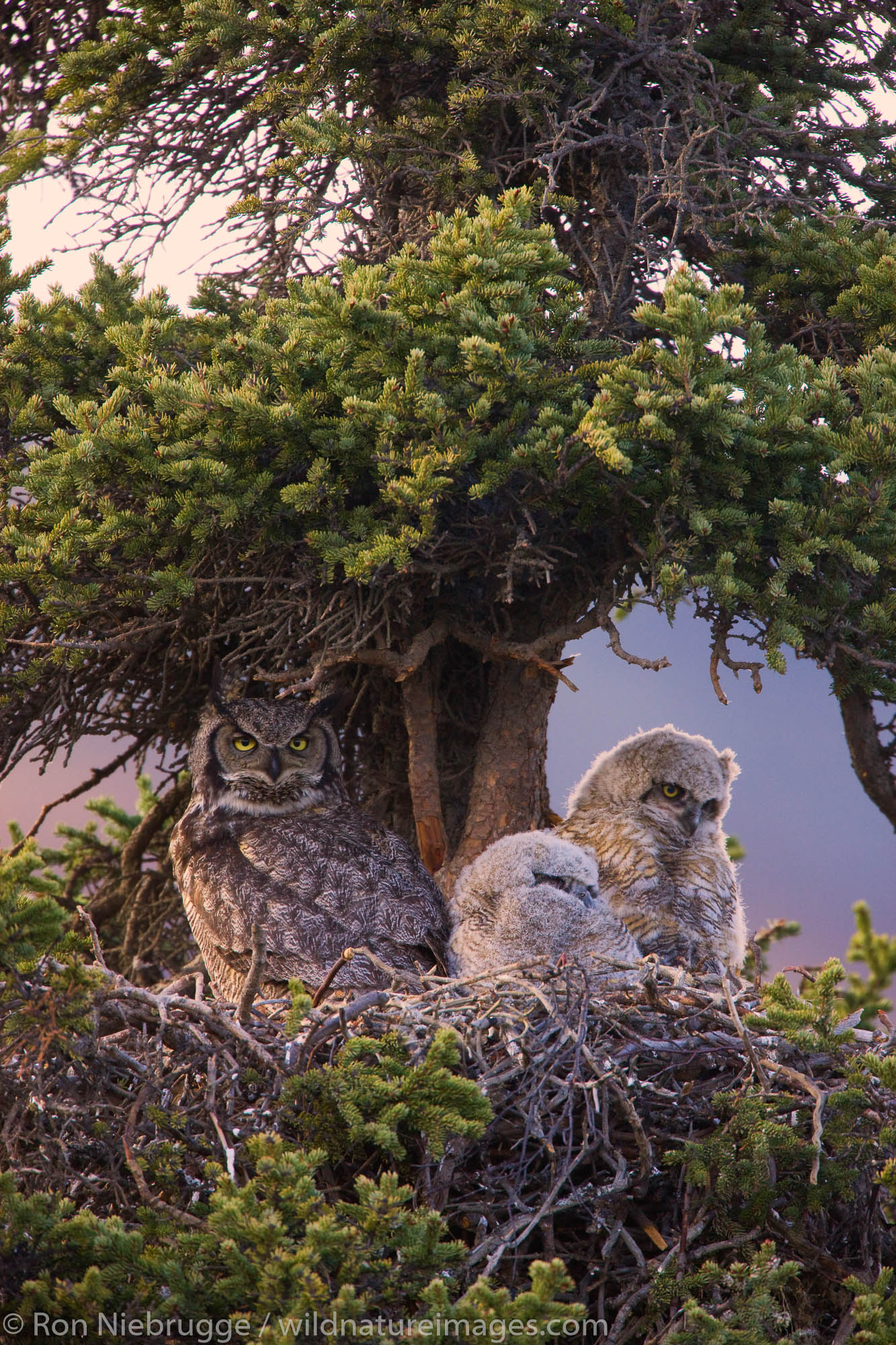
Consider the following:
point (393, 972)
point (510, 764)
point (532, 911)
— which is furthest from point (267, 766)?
point (393, 972)

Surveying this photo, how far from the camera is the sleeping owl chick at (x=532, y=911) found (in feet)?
13.5

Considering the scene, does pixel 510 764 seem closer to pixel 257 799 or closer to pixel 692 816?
pixel 692 816

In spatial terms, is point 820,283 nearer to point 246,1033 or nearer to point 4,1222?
point 246,1033

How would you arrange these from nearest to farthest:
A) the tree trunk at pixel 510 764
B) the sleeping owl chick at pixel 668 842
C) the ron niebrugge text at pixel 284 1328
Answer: the ron niebrugge text at pixel 284 1328
the sleeping owl chick at pixel 668 842
the tree trunk at pixel 510 764

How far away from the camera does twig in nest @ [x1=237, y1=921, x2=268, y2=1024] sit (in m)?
3.04

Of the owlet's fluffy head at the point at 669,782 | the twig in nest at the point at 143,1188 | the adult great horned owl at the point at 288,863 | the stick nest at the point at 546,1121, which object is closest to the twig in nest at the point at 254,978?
the stick nest at the point at 546,1121

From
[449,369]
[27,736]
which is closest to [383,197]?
[449,369]

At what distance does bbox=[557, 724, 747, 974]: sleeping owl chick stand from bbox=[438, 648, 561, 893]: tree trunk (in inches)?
10.1

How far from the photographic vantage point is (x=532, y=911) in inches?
161

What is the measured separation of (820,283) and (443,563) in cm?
214

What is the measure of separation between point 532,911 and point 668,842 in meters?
0.96

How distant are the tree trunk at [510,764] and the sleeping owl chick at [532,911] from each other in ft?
2.39

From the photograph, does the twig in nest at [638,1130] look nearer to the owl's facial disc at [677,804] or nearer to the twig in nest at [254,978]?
the twig in nest at [254,978]

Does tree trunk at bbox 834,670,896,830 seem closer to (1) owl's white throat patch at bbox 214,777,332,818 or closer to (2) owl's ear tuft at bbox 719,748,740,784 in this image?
(2) owl's ear tuft at bbox 719,748,740,784
